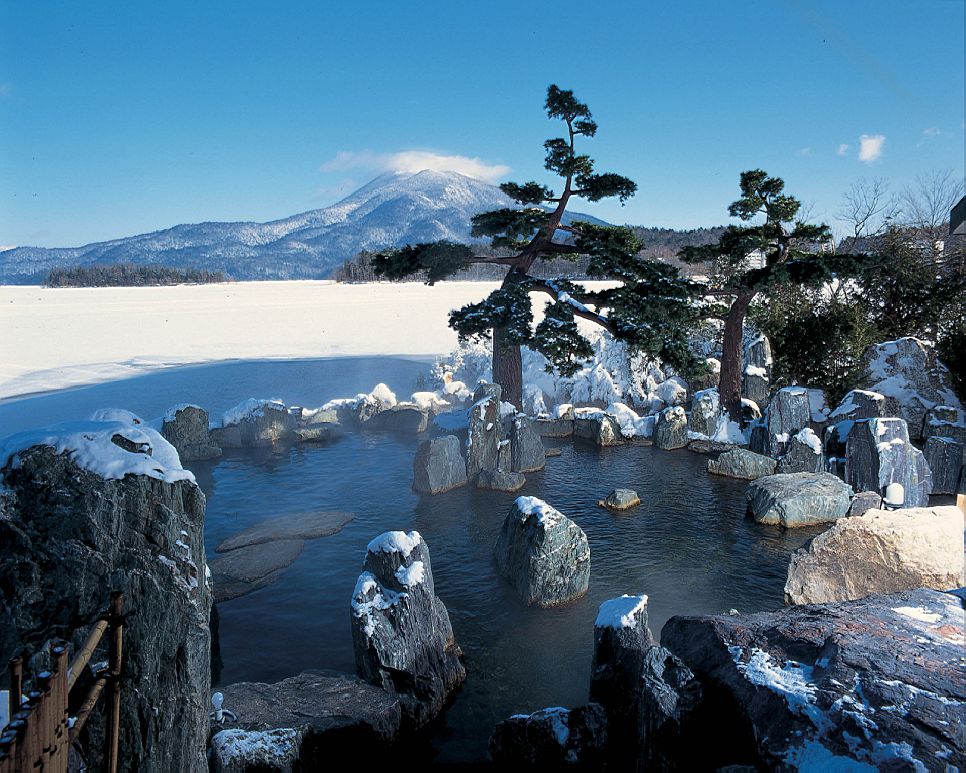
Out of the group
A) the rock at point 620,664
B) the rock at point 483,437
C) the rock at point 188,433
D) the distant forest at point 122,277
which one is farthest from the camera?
the distant forest at point 122,277

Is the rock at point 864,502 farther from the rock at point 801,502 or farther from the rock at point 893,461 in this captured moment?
the rock at point 893,461

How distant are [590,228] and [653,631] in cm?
1234

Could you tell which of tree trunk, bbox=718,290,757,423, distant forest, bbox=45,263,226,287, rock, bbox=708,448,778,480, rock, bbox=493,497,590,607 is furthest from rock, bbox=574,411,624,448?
distant forest, bbox=45,263,226,287

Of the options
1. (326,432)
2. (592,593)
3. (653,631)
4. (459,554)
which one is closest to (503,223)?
(326,432)

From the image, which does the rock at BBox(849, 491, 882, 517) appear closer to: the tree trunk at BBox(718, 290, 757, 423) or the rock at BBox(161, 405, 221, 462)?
the tree trunk at BBox(718, 290, 757, 423)

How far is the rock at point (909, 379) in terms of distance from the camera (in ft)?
55.8

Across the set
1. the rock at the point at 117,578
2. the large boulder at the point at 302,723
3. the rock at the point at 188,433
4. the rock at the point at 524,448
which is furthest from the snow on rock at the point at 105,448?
the rock at the point at 188,433

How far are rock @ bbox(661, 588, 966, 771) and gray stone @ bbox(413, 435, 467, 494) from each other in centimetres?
862

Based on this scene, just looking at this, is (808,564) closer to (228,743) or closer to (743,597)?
(743,597)

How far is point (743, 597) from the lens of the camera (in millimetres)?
9188

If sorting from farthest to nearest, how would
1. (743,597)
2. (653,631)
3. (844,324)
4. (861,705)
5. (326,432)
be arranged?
(844,324) → (326,432) → (743,597) → (653,631) → (861,705)

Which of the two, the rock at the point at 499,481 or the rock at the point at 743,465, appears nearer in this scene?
the rock at the point at 499,481

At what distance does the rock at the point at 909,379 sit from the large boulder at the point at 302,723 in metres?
16.1

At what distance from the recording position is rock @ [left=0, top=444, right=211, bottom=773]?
4.27 meters
